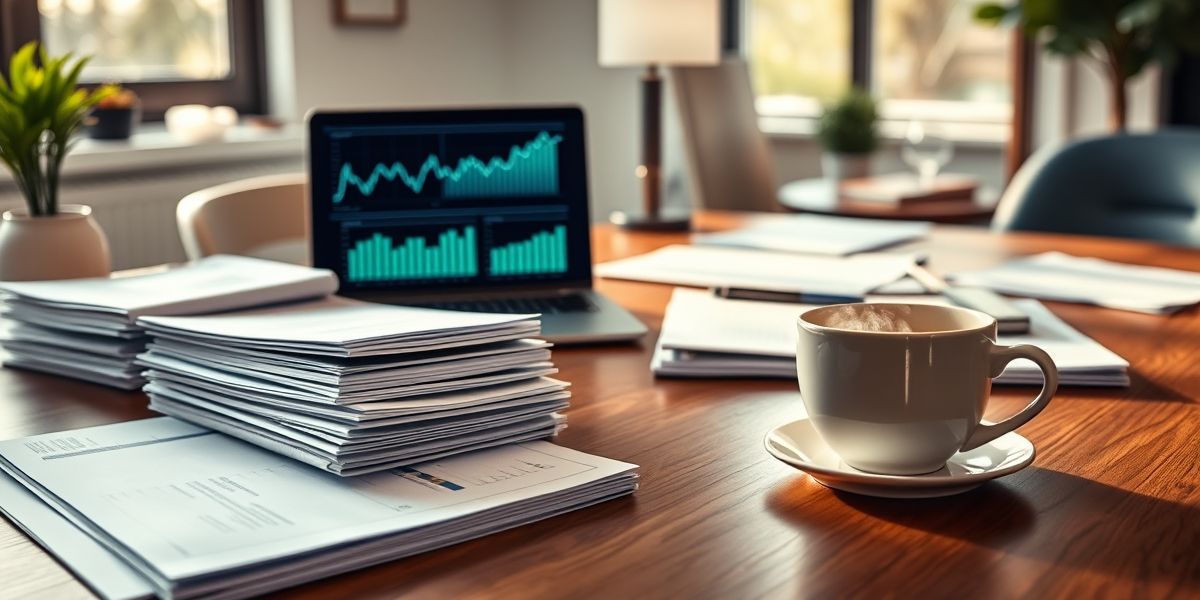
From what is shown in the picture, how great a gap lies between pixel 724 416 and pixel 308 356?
0.31 m

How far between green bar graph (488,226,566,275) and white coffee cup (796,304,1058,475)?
2.19ft

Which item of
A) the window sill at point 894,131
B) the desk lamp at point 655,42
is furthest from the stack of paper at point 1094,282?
the window sill at point 894,131

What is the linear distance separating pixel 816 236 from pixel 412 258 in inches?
24.7

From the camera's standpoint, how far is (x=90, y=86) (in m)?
3.19

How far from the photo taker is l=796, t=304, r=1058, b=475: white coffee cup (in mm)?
648

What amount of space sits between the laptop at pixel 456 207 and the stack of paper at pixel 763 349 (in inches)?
6.7

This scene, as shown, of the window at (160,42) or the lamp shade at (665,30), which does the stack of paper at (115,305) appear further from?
the window at (160,42)

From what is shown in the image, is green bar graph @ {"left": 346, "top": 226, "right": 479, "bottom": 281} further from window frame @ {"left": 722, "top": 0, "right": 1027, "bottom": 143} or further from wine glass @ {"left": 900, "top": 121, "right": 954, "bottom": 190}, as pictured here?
window frame @ {"left": 722, "top": 0, "right": 1027, "bottom": 143}

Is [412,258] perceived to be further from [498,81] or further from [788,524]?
[498,81]

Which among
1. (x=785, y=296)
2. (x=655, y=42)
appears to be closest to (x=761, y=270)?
(x=785, y=296)

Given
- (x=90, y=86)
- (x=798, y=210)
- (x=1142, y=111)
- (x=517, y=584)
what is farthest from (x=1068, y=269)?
(x=90, y=86)

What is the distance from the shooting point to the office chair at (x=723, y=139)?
3197 mm

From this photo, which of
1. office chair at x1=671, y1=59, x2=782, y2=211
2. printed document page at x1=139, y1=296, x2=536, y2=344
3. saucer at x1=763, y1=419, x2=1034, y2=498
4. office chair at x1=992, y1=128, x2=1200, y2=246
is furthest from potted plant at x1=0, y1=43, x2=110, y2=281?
office chair at x1=671, y1=59, x2=782, y2=211

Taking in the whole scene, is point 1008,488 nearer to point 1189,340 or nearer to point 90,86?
point 1189,340
